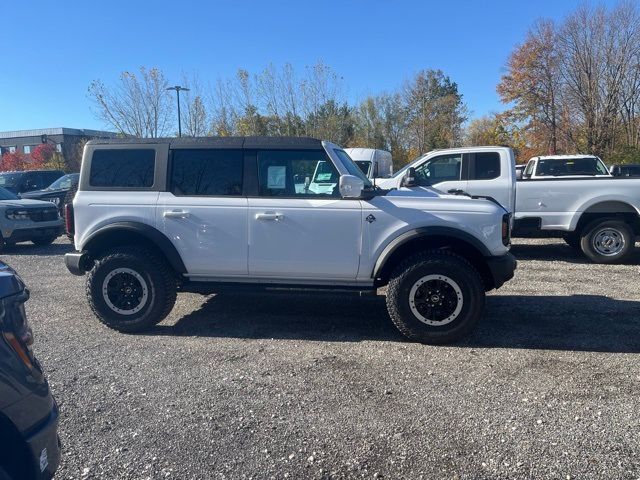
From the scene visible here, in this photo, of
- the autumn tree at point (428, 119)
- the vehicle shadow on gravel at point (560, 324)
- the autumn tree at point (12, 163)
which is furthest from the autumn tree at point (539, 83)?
the autumn tree at point (12, 163)

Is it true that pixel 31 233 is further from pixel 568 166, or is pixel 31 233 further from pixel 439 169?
pixel 568 166

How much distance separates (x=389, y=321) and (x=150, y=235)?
2818 mm

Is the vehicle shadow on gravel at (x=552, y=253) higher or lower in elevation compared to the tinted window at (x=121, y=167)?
lower

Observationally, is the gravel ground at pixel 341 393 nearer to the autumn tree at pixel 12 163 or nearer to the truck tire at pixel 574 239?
the truck tire at pixel 574 239

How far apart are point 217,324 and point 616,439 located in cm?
403

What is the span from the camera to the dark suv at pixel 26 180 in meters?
16.9

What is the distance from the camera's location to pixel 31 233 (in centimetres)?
1198

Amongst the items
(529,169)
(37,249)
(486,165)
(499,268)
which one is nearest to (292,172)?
(499,268)

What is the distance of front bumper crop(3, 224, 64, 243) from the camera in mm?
11695

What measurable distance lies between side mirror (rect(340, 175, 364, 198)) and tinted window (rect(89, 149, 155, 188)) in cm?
212

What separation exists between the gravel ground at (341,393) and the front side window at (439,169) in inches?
158

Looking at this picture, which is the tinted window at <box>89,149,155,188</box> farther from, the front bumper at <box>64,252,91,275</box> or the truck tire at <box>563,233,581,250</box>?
the truck tire at <box>563,233,581,250</box>

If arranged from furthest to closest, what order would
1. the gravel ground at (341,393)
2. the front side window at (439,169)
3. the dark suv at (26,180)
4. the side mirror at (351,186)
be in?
the dark suv at (26,180), the front side window at (439,169), the side mirror at (351,186), the gravel ground at (341,393)

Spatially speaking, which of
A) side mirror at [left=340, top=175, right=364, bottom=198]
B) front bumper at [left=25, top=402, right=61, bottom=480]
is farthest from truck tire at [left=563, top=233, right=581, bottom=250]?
front bumper at [left=25, top=402, right=61, bottom=480]
